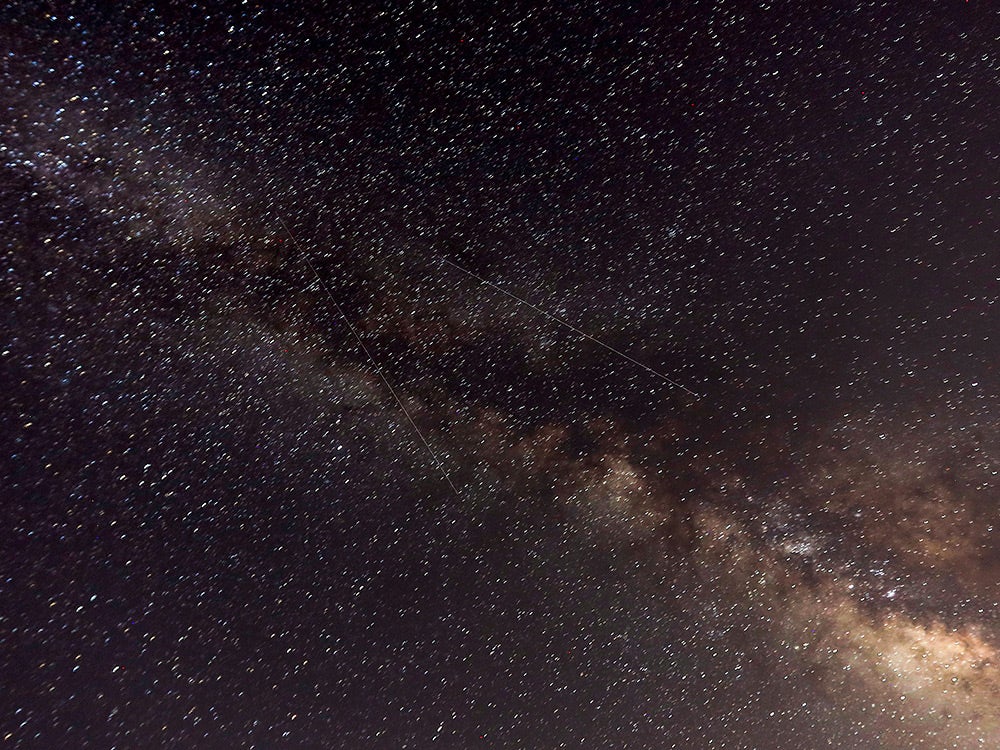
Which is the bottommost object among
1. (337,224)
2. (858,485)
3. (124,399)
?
(858,485)

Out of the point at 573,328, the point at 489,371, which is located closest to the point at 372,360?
the point at 489,371

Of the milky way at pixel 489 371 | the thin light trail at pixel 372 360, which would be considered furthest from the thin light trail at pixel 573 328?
the thin light trail at pixel 372 360

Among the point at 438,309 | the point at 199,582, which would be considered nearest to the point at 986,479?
the point at 438,309

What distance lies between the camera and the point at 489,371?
1035mm

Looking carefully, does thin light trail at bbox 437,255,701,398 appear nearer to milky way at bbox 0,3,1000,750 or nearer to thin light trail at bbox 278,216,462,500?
milky way at bbox 0,3,1000,750

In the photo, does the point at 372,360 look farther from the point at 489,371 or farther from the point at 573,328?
the point at 573,328

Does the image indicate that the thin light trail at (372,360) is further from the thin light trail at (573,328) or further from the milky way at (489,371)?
the thin light trail at (573,328)

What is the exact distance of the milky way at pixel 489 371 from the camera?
80cm

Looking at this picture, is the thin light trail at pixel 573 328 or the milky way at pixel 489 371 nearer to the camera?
the milky way at pixel 489 371

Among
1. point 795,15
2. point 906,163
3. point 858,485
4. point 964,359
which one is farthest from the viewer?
point 858,485

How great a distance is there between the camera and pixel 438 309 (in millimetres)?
969

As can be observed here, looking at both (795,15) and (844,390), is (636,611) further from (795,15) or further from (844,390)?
(795,15)

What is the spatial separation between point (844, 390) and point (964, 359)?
19 cm

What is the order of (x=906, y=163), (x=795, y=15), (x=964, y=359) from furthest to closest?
1. (x=964, y=359)
2. (x=906, y=163)
3. (x=795, y=15)
